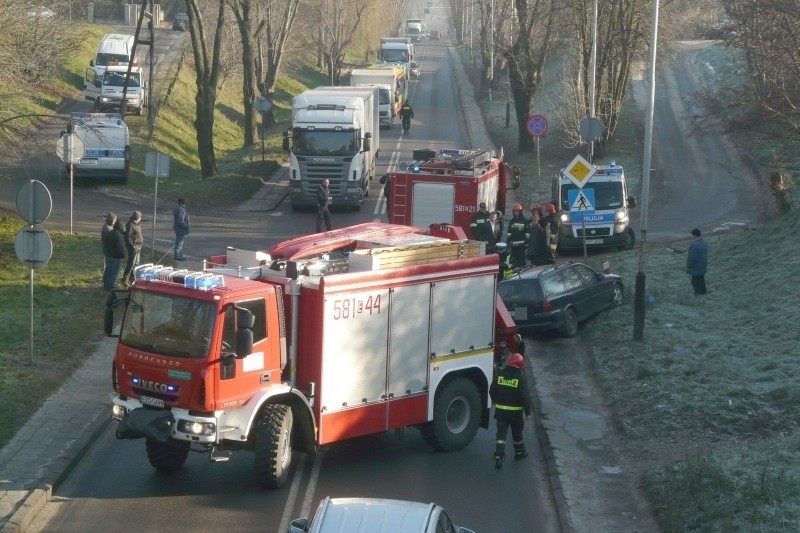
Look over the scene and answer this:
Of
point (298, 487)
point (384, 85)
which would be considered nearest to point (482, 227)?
point (298, 487)

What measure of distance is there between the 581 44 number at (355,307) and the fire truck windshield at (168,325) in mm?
1474

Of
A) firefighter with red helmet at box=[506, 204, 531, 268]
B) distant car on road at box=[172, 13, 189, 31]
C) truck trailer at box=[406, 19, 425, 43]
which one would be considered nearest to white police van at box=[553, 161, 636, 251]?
firefighter with red helmet at box=[506, 204, 531, 268]

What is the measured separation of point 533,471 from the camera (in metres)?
13.2

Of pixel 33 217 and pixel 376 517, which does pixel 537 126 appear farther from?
pixel 376 517

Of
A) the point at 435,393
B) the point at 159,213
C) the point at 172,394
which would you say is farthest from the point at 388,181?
→ the point at 172,394

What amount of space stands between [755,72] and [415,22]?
99.7m

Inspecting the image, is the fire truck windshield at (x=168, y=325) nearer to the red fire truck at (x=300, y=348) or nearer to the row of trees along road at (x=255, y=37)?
the red fire truck at (x=300, y=348)

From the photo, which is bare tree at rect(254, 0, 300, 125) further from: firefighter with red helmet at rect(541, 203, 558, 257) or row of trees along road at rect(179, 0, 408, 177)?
firefighter with red helmet at rect(541, 203, 558, 257)

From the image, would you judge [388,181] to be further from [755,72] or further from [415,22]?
[415,22]

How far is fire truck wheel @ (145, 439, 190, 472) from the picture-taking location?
12258mm

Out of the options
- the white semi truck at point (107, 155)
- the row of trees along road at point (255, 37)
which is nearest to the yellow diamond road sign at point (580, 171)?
the row of trees along road at point (255, 37)

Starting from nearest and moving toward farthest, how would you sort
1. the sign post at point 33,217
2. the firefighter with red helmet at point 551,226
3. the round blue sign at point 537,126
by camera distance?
the sign post at point 33,217 < the firefighter with red helmet at point 551,226 < the round blue sign at point 537,126

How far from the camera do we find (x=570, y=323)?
2039cm

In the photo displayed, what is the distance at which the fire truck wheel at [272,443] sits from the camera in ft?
38.0
